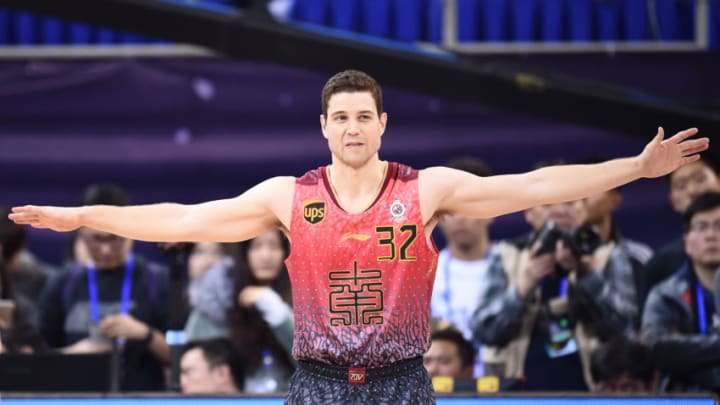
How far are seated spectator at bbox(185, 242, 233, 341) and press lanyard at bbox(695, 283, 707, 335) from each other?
2395 mm

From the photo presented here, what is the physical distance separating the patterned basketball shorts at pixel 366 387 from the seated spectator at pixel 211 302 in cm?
207

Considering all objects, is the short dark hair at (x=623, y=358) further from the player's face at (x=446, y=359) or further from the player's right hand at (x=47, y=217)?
the player's right hand at (x=47, y=217)

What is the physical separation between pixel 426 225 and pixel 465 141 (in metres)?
4.30

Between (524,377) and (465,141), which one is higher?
(465,141)

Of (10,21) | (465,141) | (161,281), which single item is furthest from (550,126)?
(10,21)

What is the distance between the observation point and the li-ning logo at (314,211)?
440 cm

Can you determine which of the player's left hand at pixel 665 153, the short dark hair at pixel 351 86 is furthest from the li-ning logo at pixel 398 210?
the player's left hand at pixel 665 153

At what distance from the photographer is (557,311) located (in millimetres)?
6230

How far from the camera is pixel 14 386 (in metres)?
6.08

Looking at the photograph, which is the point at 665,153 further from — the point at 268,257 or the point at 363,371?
the point at 268,257

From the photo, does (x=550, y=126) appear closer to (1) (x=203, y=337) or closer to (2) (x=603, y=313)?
(2) (x=603, y=313)

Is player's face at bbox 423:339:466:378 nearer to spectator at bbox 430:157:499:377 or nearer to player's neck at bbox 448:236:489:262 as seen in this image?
spectator at bbox 430:157:499:377

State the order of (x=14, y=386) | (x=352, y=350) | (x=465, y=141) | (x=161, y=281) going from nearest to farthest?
1. (x=352, y=350)
2. (x=14, y=386)
3. (x=161, y=281)
4. (x=465, y=141)

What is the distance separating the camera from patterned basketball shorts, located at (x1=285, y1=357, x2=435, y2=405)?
14.1ft
